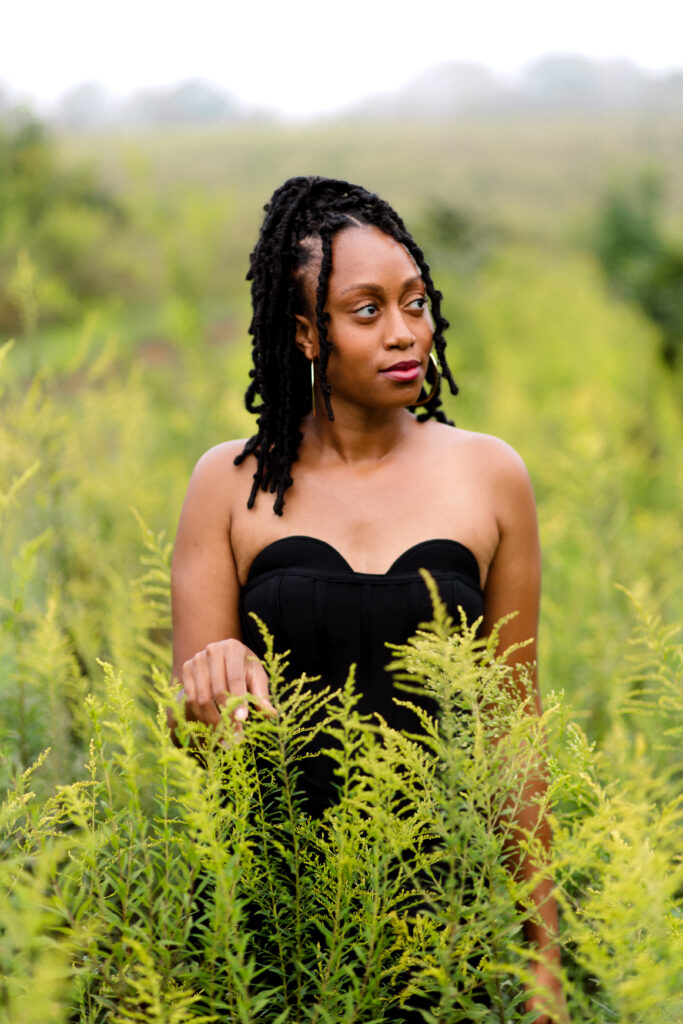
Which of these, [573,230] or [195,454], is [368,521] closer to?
[195,454]

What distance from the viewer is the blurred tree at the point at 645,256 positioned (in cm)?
1109

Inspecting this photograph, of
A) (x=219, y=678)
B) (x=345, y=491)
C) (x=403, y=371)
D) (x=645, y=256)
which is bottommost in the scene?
(x=219, y=678)

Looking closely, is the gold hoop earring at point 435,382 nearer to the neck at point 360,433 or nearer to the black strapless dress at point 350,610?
the neck at point 360,433

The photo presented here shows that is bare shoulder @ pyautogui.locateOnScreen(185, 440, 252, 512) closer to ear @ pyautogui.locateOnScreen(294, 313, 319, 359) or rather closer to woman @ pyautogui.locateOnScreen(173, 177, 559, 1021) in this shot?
woman @ pyautogui.locateOnScreen(173, 177, 559, 1021)

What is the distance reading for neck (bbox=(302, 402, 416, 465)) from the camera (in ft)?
6.06

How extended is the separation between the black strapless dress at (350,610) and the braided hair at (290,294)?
0.14 m

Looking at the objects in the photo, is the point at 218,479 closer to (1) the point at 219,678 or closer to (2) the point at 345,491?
(2) the point at 345,491

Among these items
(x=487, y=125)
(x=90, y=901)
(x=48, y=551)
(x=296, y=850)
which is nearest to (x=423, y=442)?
(x=296, y=850)

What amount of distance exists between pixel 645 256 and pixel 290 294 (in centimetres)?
1665

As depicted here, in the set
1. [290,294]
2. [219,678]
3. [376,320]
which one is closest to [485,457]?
[376,320]

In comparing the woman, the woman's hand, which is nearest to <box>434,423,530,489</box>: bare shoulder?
the woman

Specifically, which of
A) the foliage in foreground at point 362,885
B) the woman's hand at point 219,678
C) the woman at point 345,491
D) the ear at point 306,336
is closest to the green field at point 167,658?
the foliage in foreground at point 362,885

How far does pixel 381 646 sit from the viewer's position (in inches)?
68.4

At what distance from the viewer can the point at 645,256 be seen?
1716cm
